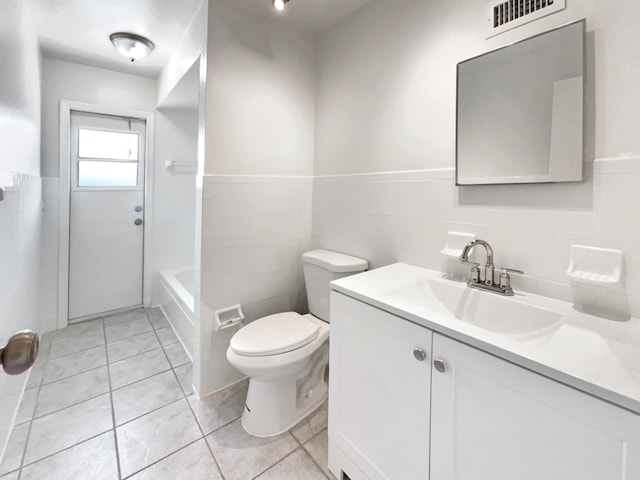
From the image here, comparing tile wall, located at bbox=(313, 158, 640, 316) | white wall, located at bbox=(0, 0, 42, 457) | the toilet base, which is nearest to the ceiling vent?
tile wall, located at bbox=(313, 158, 640, 316)

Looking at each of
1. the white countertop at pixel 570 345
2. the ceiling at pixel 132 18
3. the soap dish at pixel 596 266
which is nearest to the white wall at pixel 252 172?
the ceiling at pixel 132 18

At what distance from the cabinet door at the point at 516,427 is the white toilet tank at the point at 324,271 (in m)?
0.83

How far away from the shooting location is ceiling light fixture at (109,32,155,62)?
1991 millimetres

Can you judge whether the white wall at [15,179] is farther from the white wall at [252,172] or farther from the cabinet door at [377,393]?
the cabinet door at [377,393]

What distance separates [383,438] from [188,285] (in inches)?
96.9

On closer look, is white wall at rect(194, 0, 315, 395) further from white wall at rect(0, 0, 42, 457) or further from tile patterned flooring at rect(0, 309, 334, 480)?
white wall at rect(0, 0, 42, 457)

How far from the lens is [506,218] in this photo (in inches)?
46.0

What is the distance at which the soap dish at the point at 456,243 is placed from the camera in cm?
124

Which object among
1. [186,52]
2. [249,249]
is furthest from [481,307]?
[186,52]

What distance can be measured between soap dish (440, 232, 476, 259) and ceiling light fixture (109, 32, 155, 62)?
243 centimetres

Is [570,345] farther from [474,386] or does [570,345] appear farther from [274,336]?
[274,336]

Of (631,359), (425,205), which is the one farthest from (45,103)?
(631,359)

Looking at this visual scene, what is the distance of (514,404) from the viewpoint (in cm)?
71

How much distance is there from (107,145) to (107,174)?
0.88 ft
